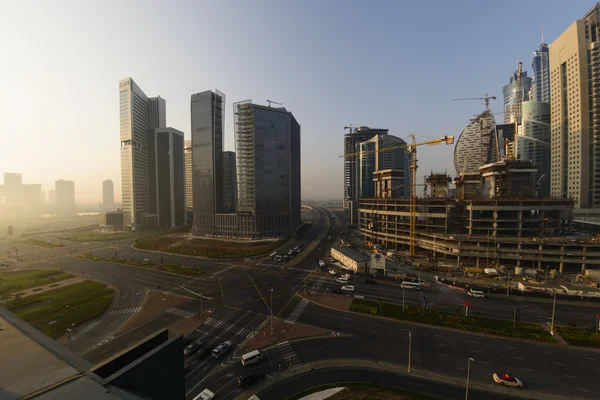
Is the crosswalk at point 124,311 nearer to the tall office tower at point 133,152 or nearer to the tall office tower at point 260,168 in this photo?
the tall office tower at point 260,168

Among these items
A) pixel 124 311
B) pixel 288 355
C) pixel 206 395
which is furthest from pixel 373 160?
pixel 206 395

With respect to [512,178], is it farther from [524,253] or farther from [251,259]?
[251,259]

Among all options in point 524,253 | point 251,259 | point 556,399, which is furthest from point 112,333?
point 524,253

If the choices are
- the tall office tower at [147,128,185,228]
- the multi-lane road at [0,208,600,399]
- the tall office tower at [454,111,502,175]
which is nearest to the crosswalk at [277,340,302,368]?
the multi-lane road at [0,208,600,399]

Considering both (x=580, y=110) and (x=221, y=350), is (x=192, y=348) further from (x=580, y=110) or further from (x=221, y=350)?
(x=580, y=110)

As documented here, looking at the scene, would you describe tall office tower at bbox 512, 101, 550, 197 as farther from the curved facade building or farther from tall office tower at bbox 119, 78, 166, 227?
tall office tower at bbox 119, 78, 166, 227

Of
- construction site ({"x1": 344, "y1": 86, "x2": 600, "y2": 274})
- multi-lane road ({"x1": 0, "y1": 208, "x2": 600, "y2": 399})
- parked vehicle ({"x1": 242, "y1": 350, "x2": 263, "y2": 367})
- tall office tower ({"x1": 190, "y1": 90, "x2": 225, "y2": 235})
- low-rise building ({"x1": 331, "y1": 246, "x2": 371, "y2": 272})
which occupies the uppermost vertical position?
tall office tower ({"x1": 190, "y1": 90, "x2": 225, "y2": 235})

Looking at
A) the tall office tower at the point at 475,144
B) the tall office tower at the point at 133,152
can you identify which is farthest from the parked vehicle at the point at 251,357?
the tall office tower at the point at 475,144
